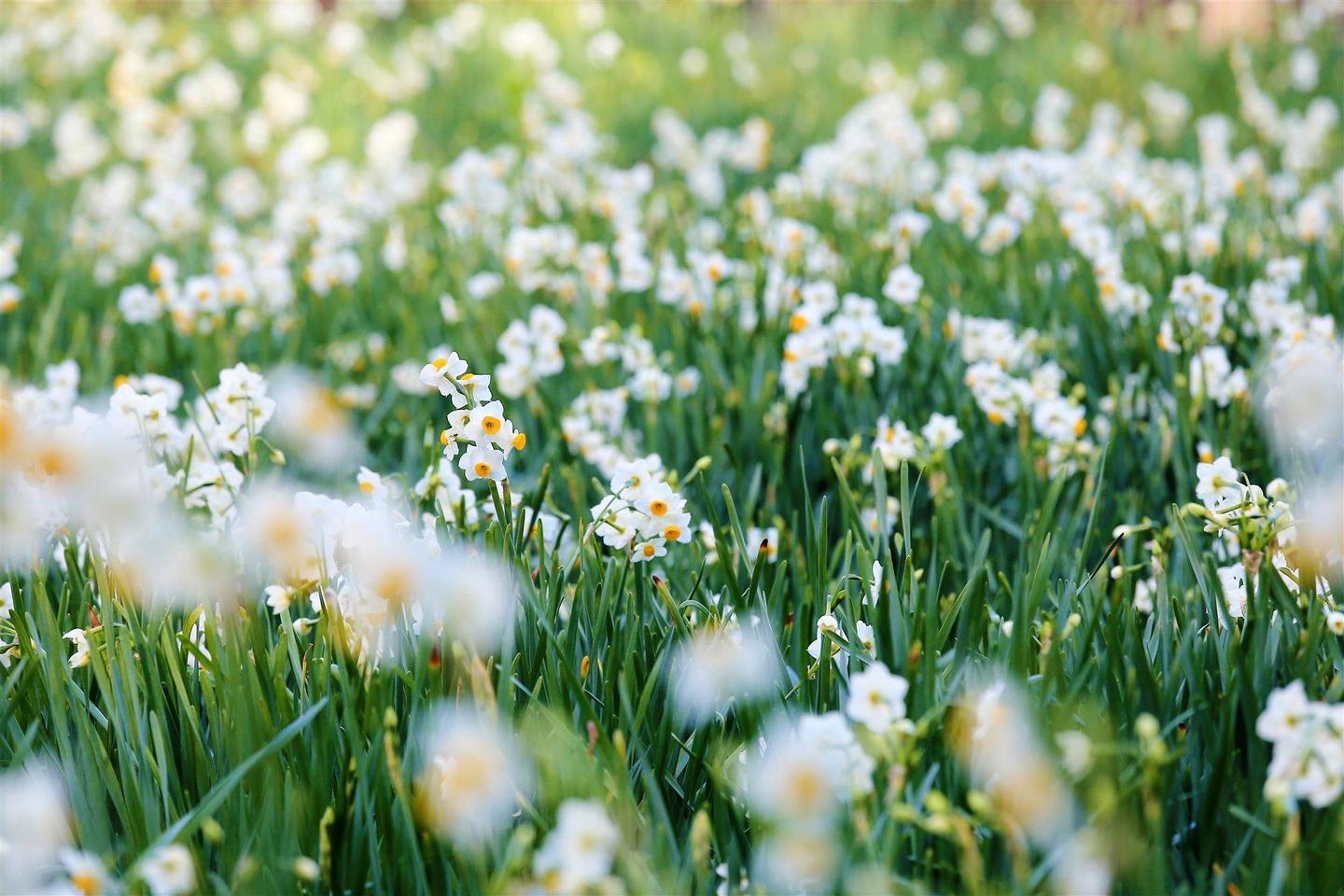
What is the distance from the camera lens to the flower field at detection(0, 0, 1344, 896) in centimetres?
135

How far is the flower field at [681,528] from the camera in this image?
1.35m

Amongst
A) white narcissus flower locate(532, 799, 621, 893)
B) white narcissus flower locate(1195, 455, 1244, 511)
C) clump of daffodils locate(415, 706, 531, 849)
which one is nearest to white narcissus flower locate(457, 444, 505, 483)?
clump of daffodils locate(415, 706, 531, 849)

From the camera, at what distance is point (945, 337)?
3.03 metres

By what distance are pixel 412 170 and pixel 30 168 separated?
1868 millimetres

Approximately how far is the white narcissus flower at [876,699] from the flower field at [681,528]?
10 millimetres

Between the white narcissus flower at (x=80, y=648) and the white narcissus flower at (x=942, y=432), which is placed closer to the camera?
the white narcissus flower at (x=80, y=648)

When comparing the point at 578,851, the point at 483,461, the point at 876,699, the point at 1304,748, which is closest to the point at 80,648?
the point at 483,461

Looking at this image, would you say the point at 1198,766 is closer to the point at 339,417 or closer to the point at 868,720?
the point at 868,720

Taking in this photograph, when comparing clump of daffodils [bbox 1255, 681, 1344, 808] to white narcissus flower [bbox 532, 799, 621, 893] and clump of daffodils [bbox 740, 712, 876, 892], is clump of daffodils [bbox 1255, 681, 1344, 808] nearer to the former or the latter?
clump of daffodils [bbox 740, 712, 876, 892]

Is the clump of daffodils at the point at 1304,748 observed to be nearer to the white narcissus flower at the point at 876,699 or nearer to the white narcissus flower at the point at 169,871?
the white narcissus flower at the point at 876,699

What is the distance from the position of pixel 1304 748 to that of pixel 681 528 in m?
0.84

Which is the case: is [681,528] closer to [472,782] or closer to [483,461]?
[483,461]

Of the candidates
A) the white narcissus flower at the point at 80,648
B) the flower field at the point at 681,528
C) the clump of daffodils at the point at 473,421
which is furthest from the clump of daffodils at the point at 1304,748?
the white narcissus flower at the point at 80,648

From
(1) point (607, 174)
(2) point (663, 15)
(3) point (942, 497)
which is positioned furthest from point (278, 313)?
(2) point (663, 15)
